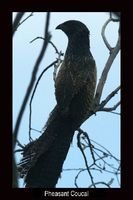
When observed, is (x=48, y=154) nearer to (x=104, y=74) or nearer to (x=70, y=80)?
(x=70, y=80)

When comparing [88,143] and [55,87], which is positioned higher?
[55,87]

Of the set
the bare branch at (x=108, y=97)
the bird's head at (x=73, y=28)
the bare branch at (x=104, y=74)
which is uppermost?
the bird's head at (x=73, y=28)

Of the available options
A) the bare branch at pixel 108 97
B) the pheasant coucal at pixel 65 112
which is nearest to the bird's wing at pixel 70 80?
the pheasant coucal at pixel 65 112

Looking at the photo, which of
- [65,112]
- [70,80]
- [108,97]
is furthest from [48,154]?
[108,97]

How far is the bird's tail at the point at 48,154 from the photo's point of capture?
420cm

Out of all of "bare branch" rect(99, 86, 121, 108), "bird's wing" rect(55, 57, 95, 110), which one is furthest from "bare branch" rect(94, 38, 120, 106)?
"bird's wing" rect(55, 57, 95, 110)

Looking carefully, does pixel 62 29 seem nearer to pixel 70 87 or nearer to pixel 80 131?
pixel 70 87

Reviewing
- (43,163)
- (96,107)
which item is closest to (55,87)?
(96,107)

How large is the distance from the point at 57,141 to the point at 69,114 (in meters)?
0.31

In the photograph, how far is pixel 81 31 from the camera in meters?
5.06

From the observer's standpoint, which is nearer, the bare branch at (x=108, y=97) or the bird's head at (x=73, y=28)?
the bare branch at (x=108, y=97)

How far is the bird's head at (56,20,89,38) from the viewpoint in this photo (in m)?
4.91

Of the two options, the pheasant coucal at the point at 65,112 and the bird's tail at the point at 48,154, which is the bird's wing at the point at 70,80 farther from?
the bird's tail at the point at 48,154

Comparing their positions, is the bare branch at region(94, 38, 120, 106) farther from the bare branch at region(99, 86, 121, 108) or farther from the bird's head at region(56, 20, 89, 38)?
the bird's head at region(56, 20, 89, 38)
